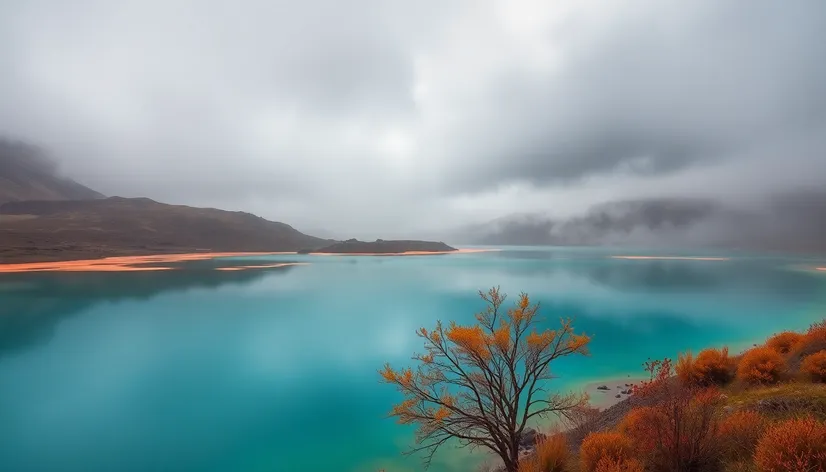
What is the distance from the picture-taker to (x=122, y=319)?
31.0m

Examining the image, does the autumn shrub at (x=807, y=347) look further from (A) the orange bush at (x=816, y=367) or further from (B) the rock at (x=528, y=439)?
(B) the rock at (x=528, y=439)

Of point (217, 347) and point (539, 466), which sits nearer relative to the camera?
point (539, 466)

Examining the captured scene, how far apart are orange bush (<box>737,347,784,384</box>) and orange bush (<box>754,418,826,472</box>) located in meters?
6.12

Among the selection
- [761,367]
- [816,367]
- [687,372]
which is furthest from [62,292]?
[816,367]

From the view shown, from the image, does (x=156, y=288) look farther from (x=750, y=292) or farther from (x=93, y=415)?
(x=750, y=292)

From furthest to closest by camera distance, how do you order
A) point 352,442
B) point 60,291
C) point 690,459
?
point 60,291, point 352,442, point 690,459

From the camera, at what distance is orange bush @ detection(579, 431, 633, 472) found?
615 centimetres

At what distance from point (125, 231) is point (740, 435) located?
14667cm

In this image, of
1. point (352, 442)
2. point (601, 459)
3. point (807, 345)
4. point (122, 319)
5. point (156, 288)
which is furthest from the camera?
point (156, 288)

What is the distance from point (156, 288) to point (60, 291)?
9683mm

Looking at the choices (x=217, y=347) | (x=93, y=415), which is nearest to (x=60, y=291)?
(x=217, y=347)

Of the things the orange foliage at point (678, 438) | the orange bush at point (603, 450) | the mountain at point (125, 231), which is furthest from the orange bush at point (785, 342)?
the mountain at point (125, 231)

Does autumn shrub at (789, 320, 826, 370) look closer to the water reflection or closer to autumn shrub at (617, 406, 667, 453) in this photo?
autumn shrub at (617, 406, 667, 453)

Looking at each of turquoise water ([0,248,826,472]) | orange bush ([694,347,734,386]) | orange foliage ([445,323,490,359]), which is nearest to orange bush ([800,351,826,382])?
orange bush ([694,347,734,386])
